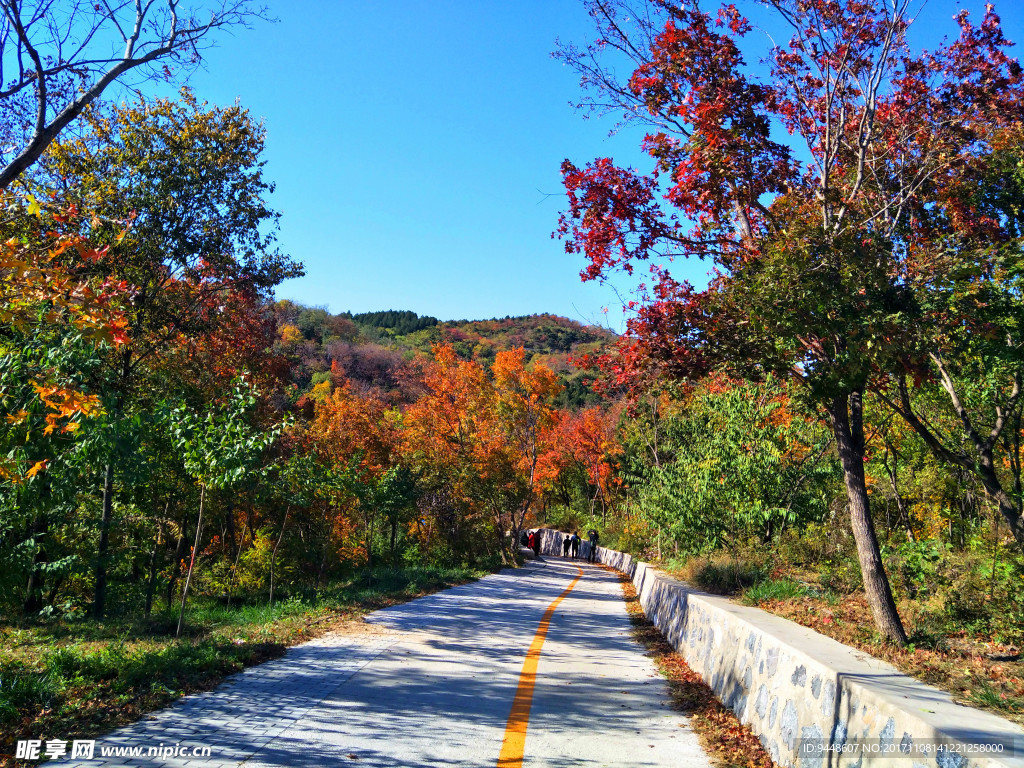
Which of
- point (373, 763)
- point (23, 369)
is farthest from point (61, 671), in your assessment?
point (373, 763)

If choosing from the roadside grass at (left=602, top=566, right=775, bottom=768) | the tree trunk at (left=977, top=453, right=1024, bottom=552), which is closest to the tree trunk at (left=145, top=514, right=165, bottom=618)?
the roadside grass at (left=602, top=566, right=775, bottom=768)

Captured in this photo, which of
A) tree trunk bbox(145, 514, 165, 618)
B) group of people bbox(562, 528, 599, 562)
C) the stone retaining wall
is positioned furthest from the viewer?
group of people bbox(562, 528, 599, 562)

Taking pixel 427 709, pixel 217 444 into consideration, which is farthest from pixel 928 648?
pixel 217 444

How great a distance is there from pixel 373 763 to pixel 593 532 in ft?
129

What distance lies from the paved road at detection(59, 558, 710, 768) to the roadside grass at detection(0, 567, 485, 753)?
13.9 inches

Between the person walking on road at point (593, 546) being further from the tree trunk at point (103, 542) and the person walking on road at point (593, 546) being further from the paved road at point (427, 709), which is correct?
the paved road at point (427, 709)

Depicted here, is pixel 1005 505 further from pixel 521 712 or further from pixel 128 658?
pixel 128 658

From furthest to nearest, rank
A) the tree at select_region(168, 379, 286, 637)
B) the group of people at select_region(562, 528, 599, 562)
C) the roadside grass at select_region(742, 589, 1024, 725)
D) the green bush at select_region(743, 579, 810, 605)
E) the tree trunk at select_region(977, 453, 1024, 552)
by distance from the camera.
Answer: the group of people at select_region(562, 528, 599, 562), the green bush at select_region(743, 579, 810, 605), the tree at select_region(168, 379, 286, 637), the tree trunk at select_region(977, 453, 1024, 552), the roadside grass at select_region(742, 589, 1024, 725)

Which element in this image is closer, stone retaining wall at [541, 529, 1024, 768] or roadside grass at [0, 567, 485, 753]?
stone retaining wall at [541, 529, 1024, 768]

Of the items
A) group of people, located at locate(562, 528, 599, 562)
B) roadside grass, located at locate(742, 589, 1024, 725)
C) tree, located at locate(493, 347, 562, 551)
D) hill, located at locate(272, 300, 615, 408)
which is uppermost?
hill, located at locate(272, 300, 615, 408)

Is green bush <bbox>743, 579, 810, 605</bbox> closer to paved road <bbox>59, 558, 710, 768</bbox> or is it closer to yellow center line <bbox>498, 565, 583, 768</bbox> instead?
paved road <bbox>59, 558, 710, 768</bbox>

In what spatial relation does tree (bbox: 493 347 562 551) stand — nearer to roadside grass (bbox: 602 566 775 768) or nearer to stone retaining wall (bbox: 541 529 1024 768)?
roadside grass (bbox: 602 566 775 768)

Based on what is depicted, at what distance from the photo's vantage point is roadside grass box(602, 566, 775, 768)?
5352 millimetres

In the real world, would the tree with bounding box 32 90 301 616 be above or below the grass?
above
